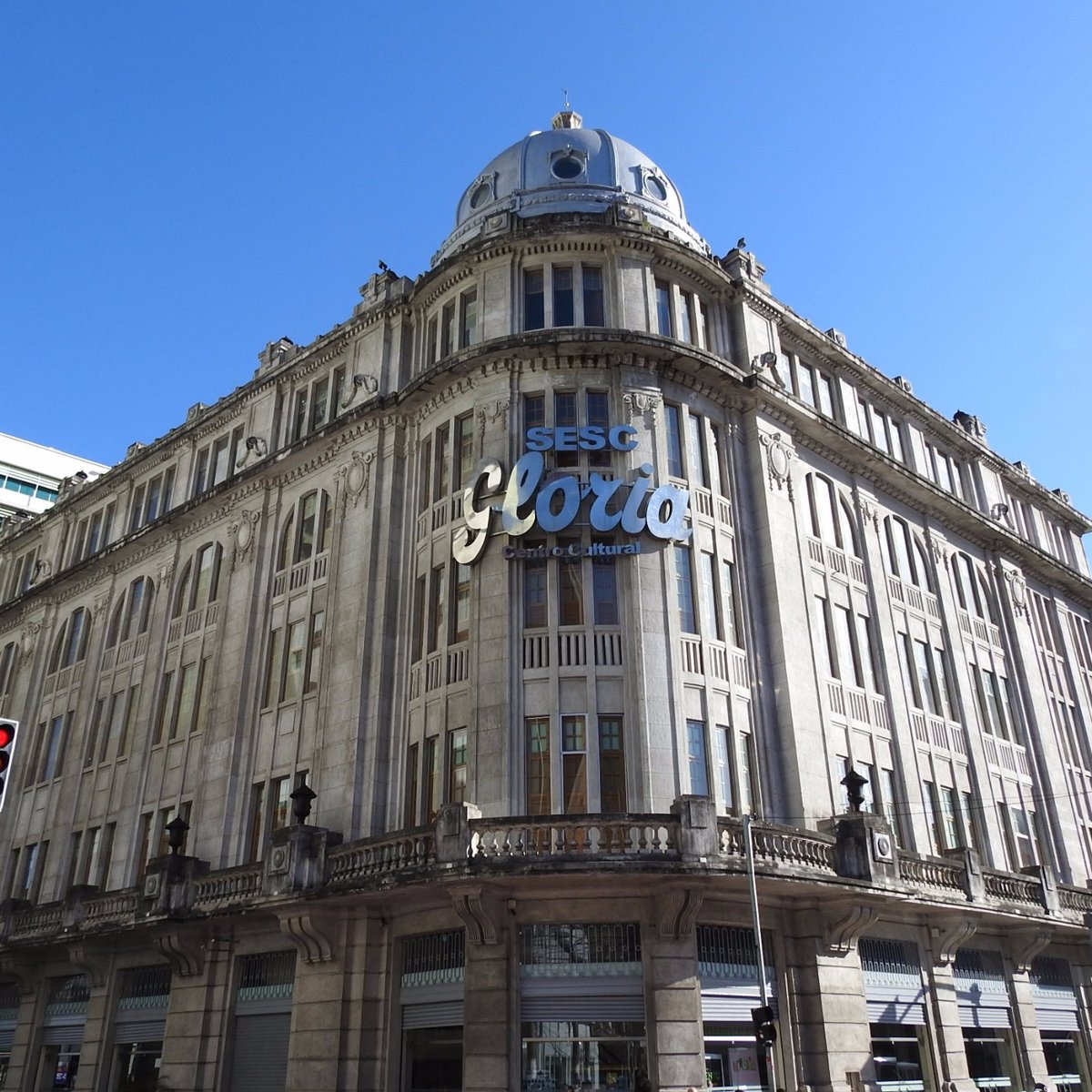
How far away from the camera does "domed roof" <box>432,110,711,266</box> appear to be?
39.3 metres

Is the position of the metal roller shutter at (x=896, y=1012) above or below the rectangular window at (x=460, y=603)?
below

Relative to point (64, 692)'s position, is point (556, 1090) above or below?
below

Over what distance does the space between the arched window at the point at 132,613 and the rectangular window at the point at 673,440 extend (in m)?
23.4

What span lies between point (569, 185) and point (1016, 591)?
25.8 m

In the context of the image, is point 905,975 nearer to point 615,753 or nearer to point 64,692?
point 615,753

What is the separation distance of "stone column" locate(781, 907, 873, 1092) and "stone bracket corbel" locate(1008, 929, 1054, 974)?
29.6 ft

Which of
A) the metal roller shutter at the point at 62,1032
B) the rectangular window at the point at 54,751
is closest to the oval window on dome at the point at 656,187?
the rectangular window at the point at 54,751

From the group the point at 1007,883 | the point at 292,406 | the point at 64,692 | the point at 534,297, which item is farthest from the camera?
the point at 64,692

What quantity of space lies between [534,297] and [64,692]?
27.8 metres

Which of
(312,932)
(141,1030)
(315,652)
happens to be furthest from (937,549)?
(141,1030)

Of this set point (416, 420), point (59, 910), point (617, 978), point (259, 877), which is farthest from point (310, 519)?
point (617, 978)

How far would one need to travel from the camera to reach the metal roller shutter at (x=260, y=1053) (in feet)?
91.8

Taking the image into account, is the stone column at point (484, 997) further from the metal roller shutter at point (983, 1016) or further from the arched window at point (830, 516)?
the arched window at point (830, 516)

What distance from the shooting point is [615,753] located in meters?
27.0
